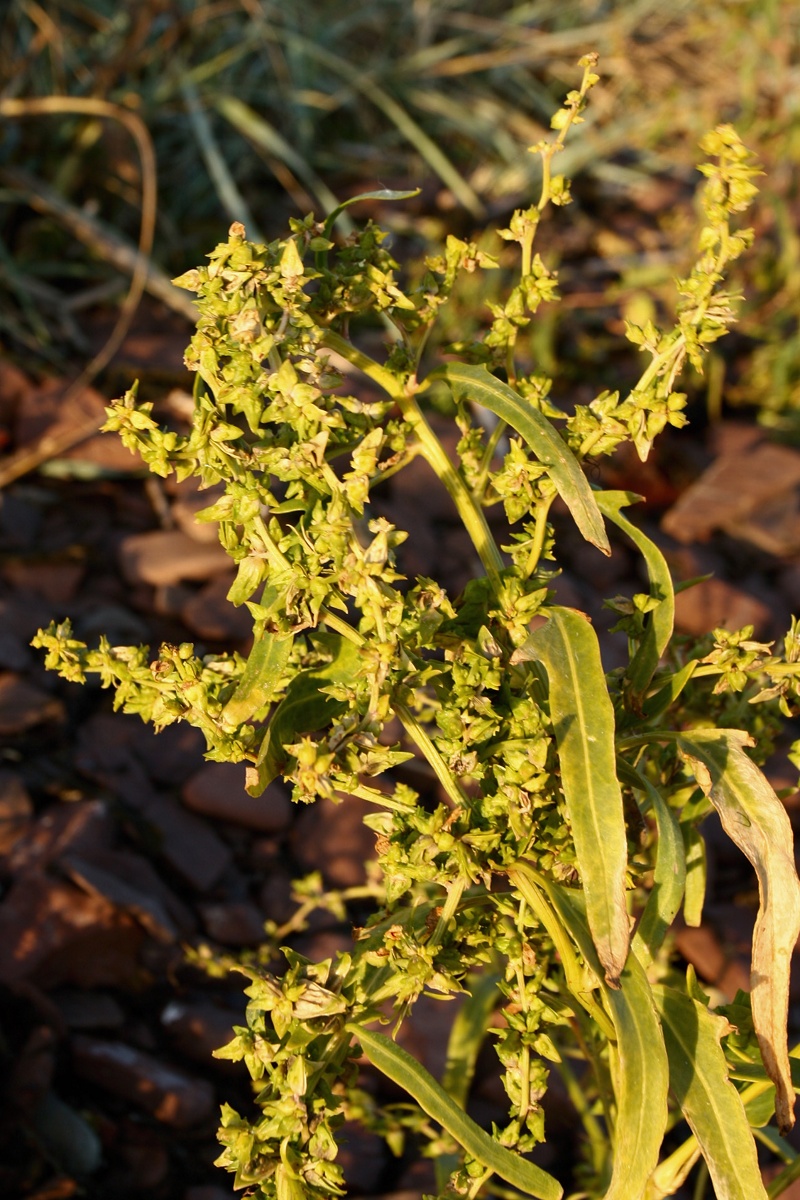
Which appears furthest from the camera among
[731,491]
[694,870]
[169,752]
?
[731,491]

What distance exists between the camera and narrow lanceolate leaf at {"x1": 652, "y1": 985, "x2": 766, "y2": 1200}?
103 centimetres

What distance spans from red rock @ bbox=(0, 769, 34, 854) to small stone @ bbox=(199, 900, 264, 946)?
0.36m

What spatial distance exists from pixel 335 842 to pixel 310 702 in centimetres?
129

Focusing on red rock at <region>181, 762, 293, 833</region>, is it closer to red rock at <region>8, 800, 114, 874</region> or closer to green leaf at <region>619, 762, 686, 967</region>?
red rock at <region>8, 800, 114, 874</region>

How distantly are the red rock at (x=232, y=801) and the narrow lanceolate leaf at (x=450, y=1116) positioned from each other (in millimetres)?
1341

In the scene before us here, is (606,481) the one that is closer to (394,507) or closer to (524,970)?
(394,507)

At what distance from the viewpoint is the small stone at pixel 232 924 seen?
2.16 meters

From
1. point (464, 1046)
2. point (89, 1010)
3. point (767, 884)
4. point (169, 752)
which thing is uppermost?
point (767, 884)

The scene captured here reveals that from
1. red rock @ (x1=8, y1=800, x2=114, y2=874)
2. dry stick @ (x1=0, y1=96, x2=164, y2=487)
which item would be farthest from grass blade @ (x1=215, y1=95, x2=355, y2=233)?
red rock @ (x1=8, y1=800, x2=114, y2=874)

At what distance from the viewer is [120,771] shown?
2.36 m

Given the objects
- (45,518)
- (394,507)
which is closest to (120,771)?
(45,518)

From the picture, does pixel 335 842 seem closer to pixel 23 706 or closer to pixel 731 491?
pixel 23 706

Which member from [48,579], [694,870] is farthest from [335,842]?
[694,870]

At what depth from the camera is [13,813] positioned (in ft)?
6.87
